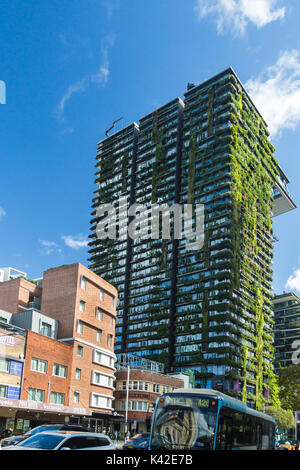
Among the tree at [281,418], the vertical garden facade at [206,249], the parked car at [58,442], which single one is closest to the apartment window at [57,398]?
the parked car at [58,442]

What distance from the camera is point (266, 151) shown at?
140 meters

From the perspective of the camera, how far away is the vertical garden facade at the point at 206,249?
10588cm

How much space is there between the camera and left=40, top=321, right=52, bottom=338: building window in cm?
5541

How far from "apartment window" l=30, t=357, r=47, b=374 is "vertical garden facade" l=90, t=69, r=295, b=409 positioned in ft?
184

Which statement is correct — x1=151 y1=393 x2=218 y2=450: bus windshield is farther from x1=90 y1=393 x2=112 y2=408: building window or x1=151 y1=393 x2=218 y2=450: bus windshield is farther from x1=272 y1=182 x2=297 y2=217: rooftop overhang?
x1=272 y1=182 x2=297 y2=217: rooftop overhang

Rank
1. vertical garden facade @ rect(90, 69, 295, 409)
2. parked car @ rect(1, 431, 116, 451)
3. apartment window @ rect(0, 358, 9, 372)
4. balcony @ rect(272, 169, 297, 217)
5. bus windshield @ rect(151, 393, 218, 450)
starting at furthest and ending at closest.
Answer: balcony @ rect(272, 169, 297, 217), vertical garden facade @ rect(90, 69, 295, 409), apartment window @ rect(0, 358, 9, 372), bus windshield @ rect(151, 393, 218, 450), parked car @ rect(1, 431, 116, 451)

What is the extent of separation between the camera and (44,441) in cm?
1522

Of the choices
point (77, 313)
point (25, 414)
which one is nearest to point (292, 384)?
point (77, 313)

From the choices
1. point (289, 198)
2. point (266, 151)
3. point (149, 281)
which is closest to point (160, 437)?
point (149, 281)

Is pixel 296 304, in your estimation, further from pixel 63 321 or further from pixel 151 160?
pixel 63 321

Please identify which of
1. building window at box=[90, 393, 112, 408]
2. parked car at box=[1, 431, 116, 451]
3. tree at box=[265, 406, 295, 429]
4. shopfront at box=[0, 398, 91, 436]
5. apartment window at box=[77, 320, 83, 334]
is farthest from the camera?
tree at box=[265, 406, 295, 429]

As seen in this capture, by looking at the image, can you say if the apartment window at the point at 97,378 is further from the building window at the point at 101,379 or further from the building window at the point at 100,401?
the building window at the point at 100,401

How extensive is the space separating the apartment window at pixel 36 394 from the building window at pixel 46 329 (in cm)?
740

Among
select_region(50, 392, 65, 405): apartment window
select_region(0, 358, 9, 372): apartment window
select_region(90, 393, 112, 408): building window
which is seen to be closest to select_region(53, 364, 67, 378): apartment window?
select_region(50, 392, 65, 405): apartment window
